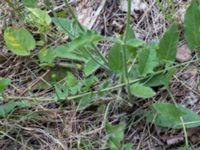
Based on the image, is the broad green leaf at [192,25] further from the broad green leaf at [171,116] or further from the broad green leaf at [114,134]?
the broad green leaf at [114,134]

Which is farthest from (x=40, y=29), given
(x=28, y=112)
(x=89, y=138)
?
(x=89, y=138)

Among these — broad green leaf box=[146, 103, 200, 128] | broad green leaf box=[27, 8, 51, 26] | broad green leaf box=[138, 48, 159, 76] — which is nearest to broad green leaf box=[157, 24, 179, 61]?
broad green leaf box=[138, 48, 159, 76]

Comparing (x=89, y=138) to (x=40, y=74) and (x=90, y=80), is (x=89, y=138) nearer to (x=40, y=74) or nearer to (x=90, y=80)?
(x=90, y=80)

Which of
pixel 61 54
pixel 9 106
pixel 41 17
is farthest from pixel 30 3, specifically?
pixel 9 106

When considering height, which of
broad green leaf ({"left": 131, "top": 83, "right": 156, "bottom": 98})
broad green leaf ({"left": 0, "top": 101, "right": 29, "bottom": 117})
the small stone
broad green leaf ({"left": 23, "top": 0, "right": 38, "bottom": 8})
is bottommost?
broad green leaf ({"left": 0, "top": 101, "right": 29, "bottom": 117})

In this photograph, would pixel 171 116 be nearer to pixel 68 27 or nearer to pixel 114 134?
pixel 114 134

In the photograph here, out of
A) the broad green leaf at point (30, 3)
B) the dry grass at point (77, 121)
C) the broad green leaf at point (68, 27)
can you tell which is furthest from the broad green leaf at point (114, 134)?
the broad green leaf at point (30, 3)

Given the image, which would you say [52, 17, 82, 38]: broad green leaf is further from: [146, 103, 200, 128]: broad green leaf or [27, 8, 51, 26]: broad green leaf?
[146, 103, 200, 128]: broad green leaf
